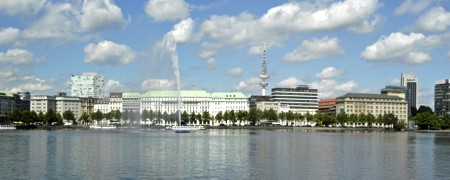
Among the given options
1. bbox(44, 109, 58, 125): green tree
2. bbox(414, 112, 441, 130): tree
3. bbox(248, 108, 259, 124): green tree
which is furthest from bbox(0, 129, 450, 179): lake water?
bbox(414, 112, 441, 130): tree

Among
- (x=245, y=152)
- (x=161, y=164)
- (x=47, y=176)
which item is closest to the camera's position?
(x=47, y=176)

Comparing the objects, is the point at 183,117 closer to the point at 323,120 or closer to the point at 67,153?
the point at 323,120

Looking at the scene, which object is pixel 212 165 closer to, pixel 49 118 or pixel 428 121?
pixel 49 118

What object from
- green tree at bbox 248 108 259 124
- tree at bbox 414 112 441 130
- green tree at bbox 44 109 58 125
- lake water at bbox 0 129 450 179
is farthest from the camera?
green tree at bbox 248 108 259 124

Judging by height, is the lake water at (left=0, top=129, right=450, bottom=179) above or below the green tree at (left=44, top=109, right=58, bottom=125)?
below

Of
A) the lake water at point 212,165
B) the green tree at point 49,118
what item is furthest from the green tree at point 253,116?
the lake water at point 212,165

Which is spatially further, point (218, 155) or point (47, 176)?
point (218, 155)

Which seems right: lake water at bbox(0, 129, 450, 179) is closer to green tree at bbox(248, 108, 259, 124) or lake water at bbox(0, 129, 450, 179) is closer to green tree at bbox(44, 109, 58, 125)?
green tree at bbox(44, 109, 58, 125)

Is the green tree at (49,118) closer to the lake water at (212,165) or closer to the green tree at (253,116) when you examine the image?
the green tree at (253,116)

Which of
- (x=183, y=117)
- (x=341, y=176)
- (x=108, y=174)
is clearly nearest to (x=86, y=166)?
(x=108, y=174)

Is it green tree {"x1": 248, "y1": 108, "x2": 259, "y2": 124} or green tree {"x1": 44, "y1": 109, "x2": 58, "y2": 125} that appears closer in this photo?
green tree {"x1": 44, "y1": 109, "x2": 58, "y2": 125}

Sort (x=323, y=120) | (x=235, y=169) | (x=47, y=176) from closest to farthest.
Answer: (x=47, y=176) → (x=235, y=169) → (x=323, y=120)

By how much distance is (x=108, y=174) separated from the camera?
36.6 metres

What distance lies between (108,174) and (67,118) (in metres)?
164
